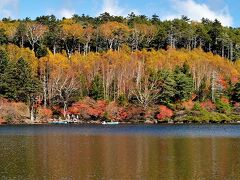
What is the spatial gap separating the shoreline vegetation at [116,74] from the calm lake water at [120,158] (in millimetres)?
44462

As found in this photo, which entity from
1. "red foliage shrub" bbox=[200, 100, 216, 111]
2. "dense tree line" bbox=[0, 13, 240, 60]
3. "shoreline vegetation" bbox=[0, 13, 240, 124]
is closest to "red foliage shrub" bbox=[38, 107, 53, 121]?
"shoreline vegetation" bbox=[0, 13, 240, 124]

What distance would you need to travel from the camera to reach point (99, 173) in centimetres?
3694

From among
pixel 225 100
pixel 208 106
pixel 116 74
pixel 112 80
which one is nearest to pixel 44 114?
pixel 112 80

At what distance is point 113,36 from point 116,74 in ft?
87.6

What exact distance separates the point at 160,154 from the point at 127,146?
837 cm

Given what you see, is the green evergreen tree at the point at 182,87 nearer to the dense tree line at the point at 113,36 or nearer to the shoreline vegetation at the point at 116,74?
the shoreline vegetation at the point at 116,74

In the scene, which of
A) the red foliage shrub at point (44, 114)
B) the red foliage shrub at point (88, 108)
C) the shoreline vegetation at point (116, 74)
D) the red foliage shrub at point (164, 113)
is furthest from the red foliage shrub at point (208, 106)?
the red foliage shrub at point (44, 114)

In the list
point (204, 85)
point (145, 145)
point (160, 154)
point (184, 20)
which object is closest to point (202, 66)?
point (204, 85)

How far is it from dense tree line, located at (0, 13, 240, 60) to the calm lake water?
77.2 metres

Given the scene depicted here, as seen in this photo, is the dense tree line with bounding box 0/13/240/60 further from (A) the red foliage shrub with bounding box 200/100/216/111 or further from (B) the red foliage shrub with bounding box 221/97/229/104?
(A) the red foliage shrub with bounding box 200/100/216/111

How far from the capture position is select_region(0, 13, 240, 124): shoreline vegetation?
10781 cm

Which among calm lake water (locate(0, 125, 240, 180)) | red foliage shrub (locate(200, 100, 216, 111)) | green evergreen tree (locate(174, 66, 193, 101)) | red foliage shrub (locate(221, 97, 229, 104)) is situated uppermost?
green evergreen tree (locate(174, 66, 193, 101))

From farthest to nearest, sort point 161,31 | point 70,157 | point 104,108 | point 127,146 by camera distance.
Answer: point 161,31 → point 104,108 → point 127,146 → point 70,157

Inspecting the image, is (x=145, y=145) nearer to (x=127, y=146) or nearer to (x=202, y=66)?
(x=127, y=146)
